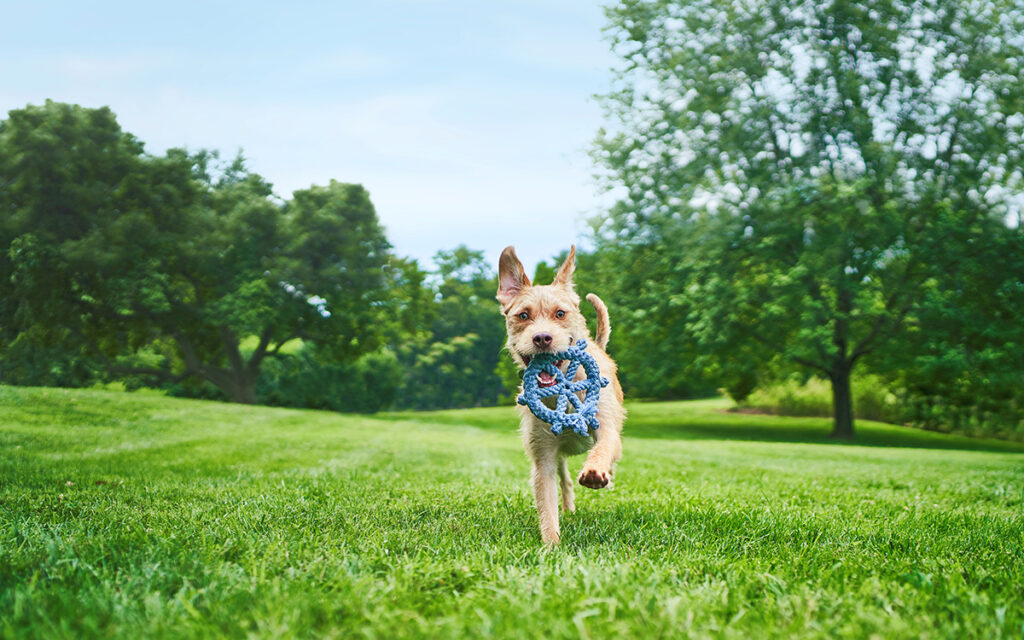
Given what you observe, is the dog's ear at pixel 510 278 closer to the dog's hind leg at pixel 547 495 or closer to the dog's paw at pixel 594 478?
the dog's hind leg at pixel 547 495

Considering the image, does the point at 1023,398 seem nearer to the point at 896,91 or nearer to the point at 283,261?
the point at 896,91

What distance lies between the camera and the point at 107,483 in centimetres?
549

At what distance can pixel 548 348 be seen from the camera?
3369mm

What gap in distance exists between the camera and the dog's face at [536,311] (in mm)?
3404

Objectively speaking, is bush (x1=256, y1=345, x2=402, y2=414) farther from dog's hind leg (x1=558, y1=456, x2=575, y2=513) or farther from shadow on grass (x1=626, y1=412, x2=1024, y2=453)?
dog's hind leg (x1=558, y1=456, x2=575, y2=513)

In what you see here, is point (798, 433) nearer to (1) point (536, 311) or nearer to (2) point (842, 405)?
(2) point (842, 405)

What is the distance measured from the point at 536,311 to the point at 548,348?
1.03 feet

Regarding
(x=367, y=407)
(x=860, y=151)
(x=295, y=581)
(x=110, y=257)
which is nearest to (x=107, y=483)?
(x=295, y=581)

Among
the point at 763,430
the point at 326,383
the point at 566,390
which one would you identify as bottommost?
the point at 763,430

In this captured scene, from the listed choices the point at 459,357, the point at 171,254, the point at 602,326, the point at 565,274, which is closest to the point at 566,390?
the point at 565,274

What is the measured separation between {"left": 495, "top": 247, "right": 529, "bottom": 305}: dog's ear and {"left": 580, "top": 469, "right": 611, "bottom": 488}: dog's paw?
126 cm

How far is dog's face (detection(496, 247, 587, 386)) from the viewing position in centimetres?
340

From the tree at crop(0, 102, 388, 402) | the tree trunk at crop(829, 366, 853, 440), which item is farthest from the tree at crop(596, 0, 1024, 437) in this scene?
the tree at crop(0, 102, 388, 402)

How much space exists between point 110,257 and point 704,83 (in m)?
21.2
